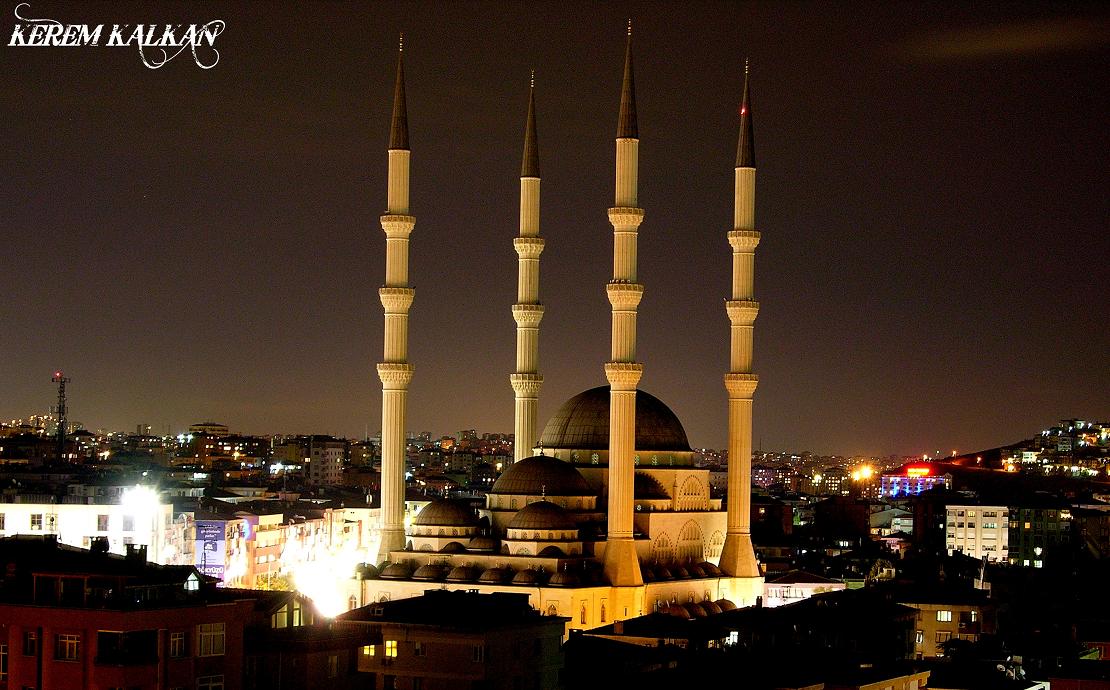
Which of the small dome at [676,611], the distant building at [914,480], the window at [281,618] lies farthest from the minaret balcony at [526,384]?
the distant building at [914,480]

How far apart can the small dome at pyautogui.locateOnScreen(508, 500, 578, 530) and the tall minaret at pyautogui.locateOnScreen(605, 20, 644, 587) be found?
1.25 metres

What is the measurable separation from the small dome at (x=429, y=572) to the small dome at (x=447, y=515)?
67.1 inches

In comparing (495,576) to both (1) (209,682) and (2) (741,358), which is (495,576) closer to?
(2) (741,358)

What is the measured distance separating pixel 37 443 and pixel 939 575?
287ft

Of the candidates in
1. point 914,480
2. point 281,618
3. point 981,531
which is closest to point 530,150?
point 281,618

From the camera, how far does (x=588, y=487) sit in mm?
64562

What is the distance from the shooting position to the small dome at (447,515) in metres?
63.5

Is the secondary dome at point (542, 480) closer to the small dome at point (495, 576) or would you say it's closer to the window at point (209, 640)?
the small dome at point (495, 576)

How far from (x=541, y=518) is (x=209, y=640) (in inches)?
993

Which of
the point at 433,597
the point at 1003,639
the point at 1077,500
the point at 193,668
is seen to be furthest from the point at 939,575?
the point at 1077,500

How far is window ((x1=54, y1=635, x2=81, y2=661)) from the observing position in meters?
35.6

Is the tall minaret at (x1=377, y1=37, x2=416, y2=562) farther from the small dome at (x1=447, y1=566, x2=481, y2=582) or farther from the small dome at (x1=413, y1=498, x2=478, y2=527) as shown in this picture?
the small dome at (x1=447, y1=566, x2=481, y2=582)

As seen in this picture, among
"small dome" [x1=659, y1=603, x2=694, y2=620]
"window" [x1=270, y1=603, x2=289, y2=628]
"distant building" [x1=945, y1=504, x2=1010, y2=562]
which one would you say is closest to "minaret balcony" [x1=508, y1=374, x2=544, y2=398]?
"small dome" [x1=659, y1=603, x2=694, y2=620]

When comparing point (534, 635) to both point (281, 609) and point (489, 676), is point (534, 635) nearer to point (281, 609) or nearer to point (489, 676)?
point (489, 676)
